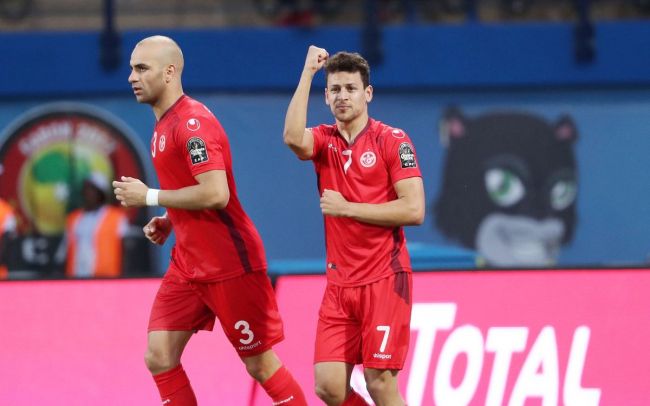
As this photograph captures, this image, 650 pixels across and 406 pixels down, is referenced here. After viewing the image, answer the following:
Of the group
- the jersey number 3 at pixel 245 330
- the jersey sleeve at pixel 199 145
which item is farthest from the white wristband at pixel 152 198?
the jersey number 3 at pixel 245 330

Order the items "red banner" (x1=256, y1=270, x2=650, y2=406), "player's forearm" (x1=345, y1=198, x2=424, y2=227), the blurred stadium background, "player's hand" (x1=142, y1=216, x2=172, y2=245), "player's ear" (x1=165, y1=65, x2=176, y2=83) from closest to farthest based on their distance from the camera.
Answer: "player's forearm" (x1=345, y1=198, x2=424, y2=227) → "player's ear" (x1=165, y1=65, x2=176, y2=83) → "player's hand" (x1=142, y1=216, x2=172, y2=245) → "red banner" (x1=256, y1=270, x2=650, y2=406) → the blurred stadium background

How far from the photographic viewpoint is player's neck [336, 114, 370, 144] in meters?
5.94

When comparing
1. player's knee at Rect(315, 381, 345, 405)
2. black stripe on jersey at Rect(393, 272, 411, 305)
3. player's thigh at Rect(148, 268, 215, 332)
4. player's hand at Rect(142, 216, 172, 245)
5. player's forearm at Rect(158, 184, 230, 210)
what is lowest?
player's knee at Rect(315, 381, 345, 405)

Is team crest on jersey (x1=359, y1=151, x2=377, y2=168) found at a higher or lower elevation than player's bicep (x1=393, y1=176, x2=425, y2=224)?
higher

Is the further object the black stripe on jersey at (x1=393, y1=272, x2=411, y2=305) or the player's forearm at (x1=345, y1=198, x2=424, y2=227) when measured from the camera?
the black stripe on jersey at (x1=393, y1=272, x2=411, y2=305)

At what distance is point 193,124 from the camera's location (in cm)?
585

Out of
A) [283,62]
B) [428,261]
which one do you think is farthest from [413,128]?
[428,261]

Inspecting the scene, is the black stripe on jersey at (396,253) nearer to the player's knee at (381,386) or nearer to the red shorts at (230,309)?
the player's knee at (381,386)

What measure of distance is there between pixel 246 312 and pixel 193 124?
102cm

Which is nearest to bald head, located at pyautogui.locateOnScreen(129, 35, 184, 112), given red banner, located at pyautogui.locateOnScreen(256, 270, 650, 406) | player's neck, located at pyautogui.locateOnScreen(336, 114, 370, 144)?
player's neck, located at pyautogui.locateOnScreen(336, 114, 370, 144)

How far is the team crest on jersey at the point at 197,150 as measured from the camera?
5.76 m

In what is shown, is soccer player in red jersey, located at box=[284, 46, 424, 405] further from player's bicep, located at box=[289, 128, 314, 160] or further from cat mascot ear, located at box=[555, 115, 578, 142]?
cat mascot ear, located at box=[555, 115, 578, 142]

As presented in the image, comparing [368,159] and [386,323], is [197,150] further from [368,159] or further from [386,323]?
[386,323]

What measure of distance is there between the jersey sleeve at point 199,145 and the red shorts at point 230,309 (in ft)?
2.11
